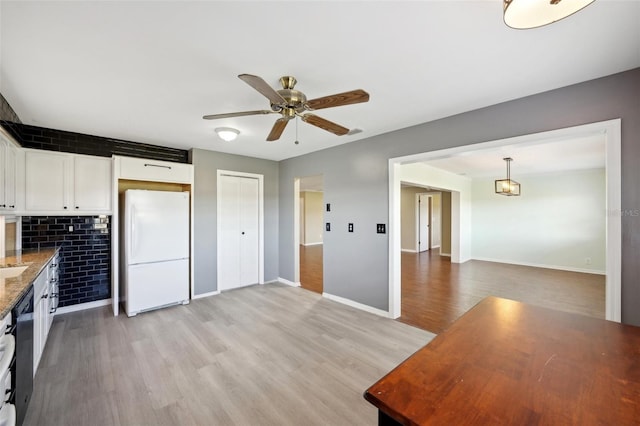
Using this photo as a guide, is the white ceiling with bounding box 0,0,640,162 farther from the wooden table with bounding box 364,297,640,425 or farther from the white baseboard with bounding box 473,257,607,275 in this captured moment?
the white baseboard with bounding box 473,257,607,275

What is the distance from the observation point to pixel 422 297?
4.20m

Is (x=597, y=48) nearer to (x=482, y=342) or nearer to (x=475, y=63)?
(x=475, y=63)

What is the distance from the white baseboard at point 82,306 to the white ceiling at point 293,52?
248cm

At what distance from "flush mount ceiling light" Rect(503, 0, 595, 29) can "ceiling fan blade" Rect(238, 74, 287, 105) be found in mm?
1165

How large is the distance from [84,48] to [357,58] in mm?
1779

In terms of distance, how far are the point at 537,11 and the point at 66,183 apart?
15.4ft

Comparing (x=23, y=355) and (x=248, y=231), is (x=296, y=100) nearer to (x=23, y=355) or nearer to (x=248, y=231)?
(x=23, y=355)

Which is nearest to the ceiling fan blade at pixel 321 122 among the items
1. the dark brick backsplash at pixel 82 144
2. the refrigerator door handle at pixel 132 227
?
the refrigerator door handle at pixel 132 227

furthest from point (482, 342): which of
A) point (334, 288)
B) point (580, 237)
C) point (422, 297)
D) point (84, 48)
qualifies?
point (580, 237)

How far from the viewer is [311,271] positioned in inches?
241

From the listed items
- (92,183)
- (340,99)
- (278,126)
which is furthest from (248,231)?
(340,99)

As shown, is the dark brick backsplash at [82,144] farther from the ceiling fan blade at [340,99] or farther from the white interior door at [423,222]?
the white interior door at [423,222]

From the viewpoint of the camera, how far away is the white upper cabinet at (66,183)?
3115 mm

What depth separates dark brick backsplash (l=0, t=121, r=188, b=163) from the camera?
3174 mm
